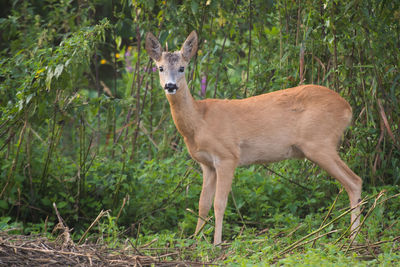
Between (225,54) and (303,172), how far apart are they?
1.66m

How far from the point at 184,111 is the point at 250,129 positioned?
693mm

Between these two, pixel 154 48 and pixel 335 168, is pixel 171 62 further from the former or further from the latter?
pixel 335 168

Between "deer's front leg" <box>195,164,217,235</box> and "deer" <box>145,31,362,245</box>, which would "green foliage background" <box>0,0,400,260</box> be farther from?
"deer" <box>145,31,362,245</box>

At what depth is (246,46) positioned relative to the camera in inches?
294

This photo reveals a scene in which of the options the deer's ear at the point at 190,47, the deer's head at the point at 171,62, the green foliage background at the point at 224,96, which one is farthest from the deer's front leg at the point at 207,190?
the deer's ear at the point at 190,47

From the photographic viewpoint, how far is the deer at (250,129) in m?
5.66

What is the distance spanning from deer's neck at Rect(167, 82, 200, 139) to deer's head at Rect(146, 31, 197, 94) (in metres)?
0.10

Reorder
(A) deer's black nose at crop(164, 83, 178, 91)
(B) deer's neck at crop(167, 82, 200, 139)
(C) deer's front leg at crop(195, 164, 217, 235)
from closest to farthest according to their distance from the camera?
(A) deer's black nose at crop(164, 83, 178, 91) → (B) deer's neck at crop(167, 82, 200, 139) → (C) deer's front leg at crop(195, 164, 217, 235)

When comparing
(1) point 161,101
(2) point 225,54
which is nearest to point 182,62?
(2) point 225,54

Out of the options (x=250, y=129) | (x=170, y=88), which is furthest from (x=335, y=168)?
(x=170, y=88)

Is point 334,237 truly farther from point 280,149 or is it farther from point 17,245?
point 17,245

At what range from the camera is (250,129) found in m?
5.88

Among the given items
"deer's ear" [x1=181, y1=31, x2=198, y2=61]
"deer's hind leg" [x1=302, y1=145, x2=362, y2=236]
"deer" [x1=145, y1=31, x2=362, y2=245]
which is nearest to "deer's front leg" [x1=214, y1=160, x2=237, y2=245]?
"deer" [x1=145, y1=31, x2=362, y2=245]

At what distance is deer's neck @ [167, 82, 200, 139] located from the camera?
5613mm
